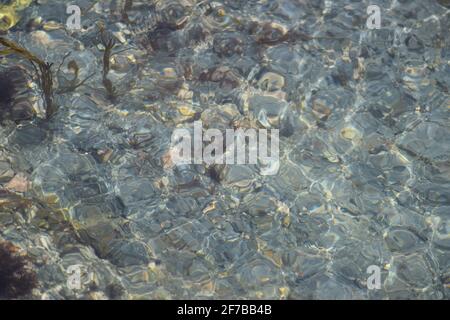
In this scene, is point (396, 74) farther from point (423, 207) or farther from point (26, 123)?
point (26, 123)

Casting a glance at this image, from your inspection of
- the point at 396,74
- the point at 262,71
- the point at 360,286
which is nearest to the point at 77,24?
the point at 262,71

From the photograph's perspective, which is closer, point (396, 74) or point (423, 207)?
point (423, 207)

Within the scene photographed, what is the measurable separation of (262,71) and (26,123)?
8.70 feet

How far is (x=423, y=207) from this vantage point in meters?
4.94

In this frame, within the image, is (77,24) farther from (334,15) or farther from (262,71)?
(334,15)

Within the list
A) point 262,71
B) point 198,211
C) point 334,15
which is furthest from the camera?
point 334,15

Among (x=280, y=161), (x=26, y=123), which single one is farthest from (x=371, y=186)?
(x=26, y=123)

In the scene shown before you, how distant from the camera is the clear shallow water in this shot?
15.1 ft

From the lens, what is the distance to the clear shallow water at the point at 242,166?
461 centimetres

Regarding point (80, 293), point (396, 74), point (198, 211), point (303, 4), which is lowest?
point (80, 293)

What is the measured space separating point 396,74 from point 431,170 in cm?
124

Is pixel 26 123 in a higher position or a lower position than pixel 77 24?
lower

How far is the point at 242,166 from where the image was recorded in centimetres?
514

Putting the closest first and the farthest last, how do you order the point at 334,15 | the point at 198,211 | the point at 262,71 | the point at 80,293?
the point at 80,293, the point at 198,211, the point at 262,71, the point at 334,15
